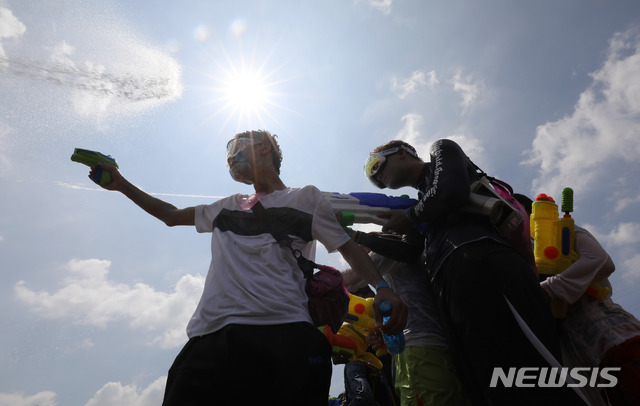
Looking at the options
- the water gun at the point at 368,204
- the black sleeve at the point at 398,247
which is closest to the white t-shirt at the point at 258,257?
the black sleeve at the point at 398,247

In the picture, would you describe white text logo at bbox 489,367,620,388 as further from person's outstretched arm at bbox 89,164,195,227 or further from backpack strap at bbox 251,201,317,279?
person's outstretched arm at bbox 89,164,195,227

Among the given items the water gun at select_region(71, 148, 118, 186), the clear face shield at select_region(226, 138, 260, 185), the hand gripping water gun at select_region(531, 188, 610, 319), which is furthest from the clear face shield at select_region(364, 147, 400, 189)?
the water gun at select_region(71, 148, 118, 186)

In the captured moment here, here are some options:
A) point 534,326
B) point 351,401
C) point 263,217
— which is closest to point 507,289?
point 534,326

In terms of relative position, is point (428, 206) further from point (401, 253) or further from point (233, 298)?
point (233, 298)

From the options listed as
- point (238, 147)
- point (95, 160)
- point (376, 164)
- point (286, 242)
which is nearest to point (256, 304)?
point (286, 242)

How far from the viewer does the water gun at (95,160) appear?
3064 millimetres

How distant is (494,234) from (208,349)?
79.5 inches

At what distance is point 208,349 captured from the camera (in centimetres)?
223

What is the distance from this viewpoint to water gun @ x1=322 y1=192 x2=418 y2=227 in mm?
4410

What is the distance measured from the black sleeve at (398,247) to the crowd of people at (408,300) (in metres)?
0.01

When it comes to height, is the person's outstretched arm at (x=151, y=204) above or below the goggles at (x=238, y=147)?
below

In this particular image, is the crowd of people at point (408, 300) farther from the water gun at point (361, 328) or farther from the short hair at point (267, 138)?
the water gun at point (361, 328)

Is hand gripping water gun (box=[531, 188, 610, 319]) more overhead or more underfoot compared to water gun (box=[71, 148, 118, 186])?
more overhead

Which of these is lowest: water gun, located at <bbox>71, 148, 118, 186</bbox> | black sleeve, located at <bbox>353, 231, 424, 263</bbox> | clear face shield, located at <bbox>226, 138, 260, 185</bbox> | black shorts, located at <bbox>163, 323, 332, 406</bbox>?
black shorts, located at <bbox>163, 323, 332, 406</bbox>
